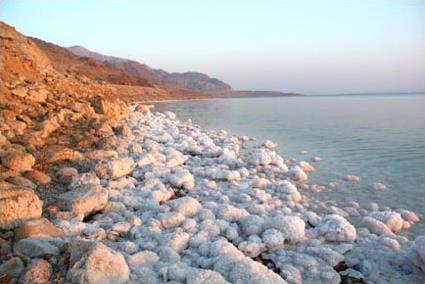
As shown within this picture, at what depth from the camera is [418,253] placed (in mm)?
4117

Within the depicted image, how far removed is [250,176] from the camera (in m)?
8.18

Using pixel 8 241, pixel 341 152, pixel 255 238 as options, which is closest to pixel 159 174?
pixel 255 238

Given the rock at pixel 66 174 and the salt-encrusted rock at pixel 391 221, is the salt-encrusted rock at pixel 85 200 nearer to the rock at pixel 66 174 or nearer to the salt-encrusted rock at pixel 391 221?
the rock at pixel 66 174

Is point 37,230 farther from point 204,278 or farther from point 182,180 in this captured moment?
point 182,180

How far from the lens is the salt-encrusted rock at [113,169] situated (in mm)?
6953

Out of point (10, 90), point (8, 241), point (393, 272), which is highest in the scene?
point (10, 90)

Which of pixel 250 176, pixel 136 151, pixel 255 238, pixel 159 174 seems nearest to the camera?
pixel 255 238

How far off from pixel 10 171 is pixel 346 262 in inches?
188

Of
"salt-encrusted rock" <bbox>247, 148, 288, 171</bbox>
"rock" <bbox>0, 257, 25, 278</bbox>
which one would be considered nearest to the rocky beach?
"rock" <bbox>0, 257, 25, 278</bbox>

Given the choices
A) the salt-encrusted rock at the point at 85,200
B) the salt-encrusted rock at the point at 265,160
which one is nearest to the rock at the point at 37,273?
the salt-encrusted rock at the point at 85,200

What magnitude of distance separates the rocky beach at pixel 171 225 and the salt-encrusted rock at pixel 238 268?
10 mm

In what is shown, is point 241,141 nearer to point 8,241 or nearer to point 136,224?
point 136,224

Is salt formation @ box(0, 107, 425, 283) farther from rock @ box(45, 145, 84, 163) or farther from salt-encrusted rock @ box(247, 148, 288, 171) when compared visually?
salt-encrusted rock @ box(247, 148, 288, 171)

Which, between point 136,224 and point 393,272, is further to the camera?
point 136,224
